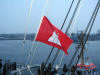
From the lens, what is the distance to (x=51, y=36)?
5.94m

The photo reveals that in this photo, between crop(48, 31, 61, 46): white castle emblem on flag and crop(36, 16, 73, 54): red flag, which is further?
crop(48, 31, 61, 46): white castle emblem on flag

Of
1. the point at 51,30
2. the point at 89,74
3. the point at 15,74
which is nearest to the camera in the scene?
the point at 51,30

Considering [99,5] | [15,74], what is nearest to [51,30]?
[99,5]

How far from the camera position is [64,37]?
6.12 m

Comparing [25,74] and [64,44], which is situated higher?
[64,44]

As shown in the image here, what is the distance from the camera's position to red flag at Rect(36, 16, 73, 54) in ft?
18.7

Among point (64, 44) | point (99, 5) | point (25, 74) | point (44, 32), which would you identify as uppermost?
point (99, 5)

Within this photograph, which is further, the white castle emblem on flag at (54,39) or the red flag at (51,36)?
the white castle emblem on flag at (54,39)

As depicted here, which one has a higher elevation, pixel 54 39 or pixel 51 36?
pixel 51 36

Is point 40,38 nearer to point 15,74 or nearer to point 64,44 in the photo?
point 64,44

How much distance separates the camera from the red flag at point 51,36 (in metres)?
5.69

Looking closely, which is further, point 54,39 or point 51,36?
point 54,39

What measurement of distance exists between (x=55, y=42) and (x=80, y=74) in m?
4.01

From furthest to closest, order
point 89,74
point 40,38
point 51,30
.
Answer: point 89,74 → point 51,30 → point 40,38
